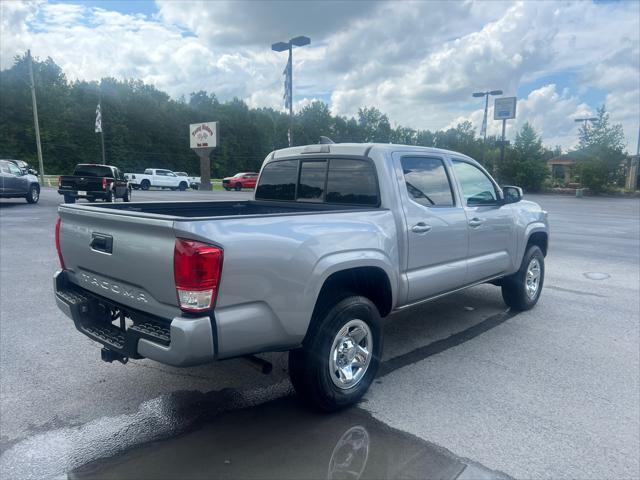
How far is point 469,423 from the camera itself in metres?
3.29

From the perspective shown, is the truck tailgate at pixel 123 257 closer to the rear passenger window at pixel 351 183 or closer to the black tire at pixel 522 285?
the rear passenger window at pixel 351 183

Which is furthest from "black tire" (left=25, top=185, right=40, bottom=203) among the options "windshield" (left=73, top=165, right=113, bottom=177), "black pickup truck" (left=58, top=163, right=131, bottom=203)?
"windshield" (left=73, top=165, right=113, bottom=177)

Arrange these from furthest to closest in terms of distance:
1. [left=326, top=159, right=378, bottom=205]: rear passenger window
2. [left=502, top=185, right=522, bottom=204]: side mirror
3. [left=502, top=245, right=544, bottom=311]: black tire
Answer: [left=502, top=245, right=544, bottom=311]: black tire → [left=502, top=185, right=522, bottom=204]: side mirror → [left=326, top=159, right=378, bottom=205]: rear passenger window

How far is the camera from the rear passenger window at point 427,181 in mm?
4238

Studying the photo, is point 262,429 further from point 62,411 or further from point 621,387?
point 621,387

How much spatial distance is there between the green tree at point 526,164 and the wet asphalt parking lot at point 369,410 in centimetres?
4193

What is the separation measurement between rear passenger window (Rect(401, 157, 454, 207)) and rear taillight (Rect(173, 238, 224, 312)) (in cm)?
211

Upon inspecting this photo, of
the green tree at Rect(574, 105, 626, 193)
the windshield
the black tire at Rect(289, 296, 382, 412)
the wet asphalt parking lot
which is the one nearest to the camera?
the wet asphalt parking lot

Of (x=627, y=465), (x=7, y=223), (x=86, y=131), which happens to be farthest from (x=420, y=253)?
(x=86, y=131)

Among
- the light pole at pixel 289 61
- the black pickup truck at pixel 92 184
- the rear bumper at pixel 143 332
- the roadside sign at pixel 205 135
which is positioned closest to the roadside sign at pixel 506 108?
the roadside sign at pixel 205 135

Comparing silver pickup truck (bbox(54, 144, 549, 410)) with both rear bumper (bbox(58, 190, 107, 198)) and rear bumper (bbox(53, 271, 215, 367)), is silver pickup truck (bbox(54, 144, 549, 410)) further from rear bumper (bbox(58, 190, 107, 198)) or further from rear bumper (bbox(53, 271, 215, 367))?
rear bumper (bbox(58, 190, 107, 198))

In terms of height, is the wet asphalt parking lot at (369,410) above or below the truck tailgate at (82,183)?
below

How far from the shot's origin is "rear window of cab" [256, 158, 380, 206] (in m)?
4.07

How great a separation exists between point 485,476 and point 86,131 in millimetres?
69296
